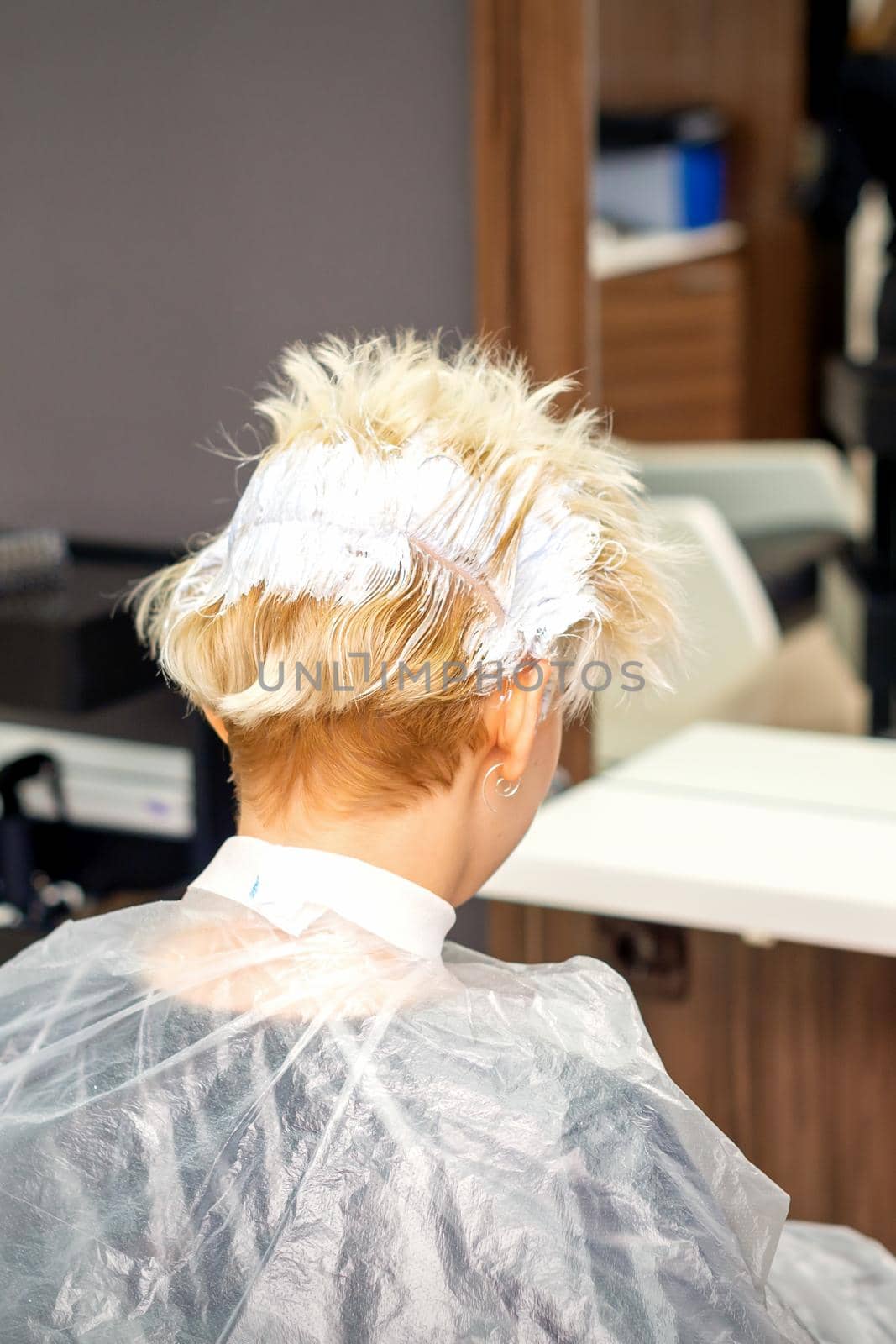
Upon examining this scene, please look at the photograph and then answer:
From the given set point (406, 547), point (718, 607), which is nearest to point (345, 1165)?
point (406, 547)

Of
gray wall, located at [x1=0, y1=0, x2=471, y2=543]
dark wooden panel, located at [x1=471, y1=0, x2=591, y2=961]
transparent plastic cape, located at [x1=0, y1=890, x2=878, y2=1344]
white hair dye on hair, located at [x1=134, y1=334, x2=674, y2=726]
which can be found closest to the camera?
transparent plastic cape, located at [x1=0, y1=890, x2=878, y2=1344]

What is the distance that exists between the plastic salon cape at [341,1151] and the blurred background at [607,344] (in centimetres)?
55

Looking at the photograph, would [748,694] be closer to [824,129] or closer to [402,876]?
[824,129]

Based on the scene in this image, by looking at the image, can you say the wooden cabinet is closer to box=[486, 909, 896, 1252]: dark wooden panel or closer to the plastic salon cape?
box=[486, 909, 896, 1252]: dark wooden panel

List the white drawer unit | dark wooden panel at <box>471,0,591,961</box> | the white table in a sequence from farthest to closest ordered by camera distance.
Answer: the white drawer unit, dark wooden panel at <box>471,0,591,961</box>, the white table

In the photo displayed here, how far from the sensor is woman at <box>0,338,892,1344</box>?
0.87 m

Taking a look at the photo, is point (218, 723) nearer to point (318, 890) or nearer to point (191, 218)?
point (318, 890)

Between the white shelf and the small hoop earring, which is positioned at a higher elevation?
the white shelf

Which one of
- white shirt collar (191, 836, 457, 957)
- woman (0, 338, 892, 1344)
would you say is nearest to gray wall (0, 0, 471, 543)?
woman (0, 338, 892, 1344)

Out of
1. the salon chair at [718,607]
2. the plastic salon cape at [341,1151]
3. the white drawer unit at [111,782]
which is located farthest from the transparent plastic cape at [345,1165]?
the white drawer unit at [111,782]

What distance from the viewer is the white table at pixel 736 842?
1.45 meters

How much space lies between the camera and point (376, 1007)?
0.95 meters

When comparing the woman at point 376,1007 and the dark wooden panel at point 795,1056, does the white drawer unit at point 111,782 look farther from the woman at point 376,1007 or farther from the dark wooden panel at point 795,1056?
the woman at point 376,1007

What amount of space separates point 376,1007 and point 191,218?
1.37m
